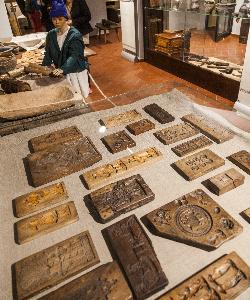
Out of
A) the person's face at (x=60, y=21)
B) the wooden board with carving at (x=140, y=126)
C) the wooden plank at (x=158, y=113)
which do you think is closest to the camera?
the wooden board with carving at (x=140, y=126)

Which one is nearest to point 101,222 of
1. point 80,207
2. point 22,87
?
point 80,207

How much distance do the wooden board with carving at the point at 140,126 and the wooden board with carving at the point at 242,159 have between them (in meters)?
0.65

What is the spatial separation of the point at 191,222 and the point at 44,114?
151cm

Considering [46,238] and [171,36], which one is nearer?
[46,238]

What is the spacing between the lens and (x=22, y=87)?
8.05 ft

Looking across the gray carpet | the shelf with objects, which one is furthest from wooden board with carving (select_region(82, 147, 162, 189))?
the shelf with objects

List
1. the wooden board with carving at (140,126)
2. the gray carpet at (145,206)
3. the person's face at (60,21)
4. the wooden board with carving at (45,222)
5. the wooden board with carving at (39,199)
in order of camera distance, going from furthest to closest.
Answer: the person's face at (60,21)
the wooden board with carving at (140,126)
the wooden board with carving at (39,199)
the wooden board with carving at (45,222)
the gray carpet at (145,206)

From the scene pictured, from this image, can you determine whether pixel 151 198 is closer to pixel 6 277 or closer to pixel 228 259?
pixel 228 259

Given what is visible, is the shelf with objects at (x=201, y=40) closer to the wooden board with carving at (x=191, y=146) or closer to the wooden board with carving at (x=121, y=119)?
the wooden board with carving at (x=121, y=119)

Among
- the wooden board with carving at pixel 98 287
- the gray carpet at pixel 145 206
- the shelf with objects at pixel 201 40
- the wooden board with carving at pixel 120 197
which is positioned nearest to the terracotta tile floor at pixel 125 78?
the shelf with objects at pixel 201 40

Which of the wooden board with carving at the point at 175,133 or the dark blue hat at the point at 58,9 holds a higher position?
the dark blue hat at the point at 58,9

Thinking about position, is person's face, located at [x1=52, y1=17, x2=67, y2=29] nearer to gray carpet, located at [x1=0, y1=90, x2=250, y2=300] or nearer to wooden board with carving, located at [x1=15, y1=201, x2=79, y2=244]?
gray carpet, located at [x1=0, y1=90, x2=250, y2=300]

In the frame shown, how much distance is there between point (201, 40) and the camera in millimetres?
5531

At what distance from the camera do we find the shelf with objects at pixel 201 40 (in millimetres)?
4535
